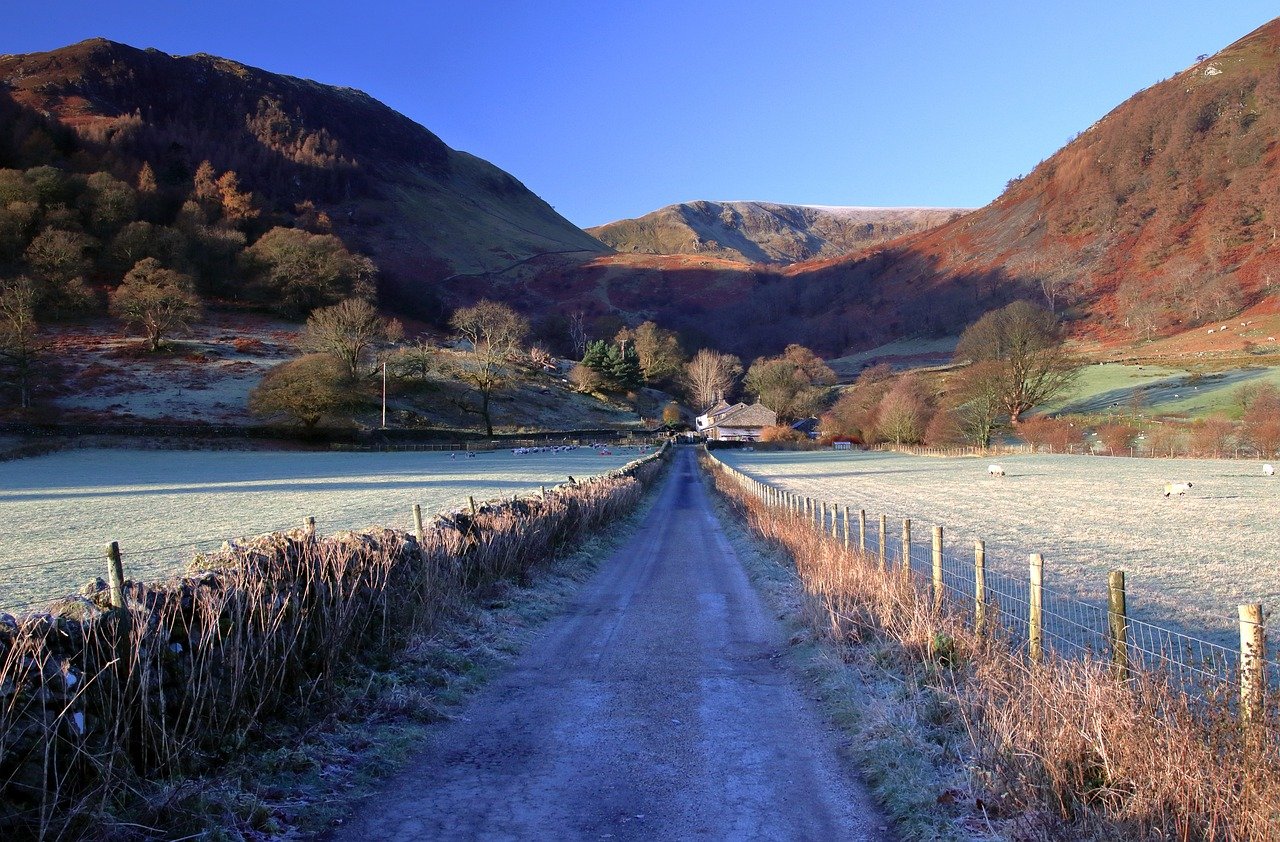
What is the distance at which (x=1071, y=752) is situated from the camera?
4590 millimetres

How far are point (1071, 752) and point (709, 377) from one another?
457ft

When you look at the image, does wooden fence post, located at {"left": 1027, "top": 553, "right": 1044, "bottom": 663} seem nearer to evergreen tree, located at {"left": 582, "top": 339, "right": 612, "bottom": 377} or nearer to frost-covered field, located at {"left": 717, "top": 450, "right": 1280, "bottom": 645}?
frost-covered field, located at {"left": 717, "top": 450, "right": 1280, "bottom": 645}

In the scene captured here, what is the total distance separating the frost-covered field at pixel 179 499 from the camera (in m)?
15.1

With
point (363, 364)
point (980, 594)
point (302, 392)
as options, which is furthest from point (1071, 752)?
point (363, 364)

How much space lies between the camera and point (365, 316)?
87.6 metres

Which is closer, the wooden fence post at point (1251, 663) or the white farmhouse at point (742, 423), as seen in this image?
the wooden fence post at point (1251, 663)

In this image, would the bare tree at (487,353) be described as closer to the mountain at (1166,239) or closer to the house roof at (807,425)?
the house roof at (807,425)

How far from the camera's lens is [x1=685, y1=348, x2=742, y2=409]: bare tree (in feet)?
470

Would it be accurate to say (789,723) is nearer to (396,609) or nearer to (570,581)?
(396,609)

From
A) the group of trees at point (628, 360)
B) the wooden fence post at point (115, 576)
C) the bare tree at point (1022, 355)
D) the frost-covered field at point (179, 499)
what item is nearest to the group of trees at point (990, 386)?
the bare tree at point (1022, 355)

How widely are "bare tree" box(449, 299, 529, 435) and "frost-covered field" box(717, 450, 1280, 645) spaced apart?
53120 millimetres

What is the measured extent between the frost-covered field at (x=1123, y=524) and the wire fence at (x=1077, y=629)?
779mm

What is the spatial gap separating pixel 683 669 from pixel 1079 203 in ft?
717

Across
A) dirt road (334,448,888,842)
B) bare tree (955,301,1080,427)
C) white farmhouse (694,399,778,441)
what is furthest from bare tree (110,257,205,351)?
dirt road (334,448,888,842)
